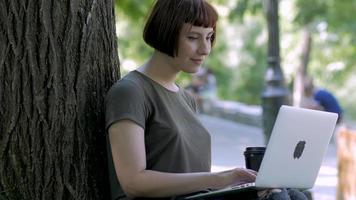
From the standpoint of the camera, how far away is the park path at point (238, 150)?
36.4ft

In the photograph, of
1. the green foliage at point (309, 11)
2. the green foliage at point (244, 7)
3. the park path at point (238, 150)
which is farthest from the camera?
the green foliage at point (309, 11)

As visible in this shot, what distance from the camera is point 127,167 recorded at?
9.91 ft

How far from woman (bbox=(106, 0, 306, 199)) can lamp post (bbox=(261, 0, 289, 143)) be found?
4.41 meters

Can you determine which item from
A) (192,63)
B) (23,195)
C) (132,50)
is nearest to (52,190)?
(23,195)

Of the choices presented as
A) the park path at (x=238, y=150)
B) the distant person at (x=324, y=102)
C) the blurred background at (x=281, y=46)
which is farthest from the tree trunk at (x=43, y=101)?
the distant person at (x=324, y=102)

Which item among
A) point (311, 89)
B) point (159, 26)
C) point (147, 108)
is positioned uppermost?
point (159, 26)

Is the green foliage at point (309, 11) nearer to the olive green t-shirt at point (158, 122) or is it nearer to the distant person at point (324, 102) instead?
the distant person at point (324, 102)

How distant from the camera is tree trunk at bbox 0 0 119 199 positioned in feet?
10.7

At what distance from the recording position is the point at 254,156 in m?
3.24

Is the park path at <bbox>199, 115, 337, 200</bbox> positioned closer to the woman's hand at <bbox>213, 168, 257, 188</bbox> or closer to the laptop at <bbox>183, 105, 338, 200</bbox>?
the laptop at <bbox>183, 105, 338, 200</bbox>

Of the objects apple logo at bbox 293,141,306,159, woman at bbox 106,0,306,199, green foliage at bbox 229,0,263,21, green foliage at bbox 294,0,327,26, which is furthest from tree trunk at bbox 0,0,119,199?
green foliage at bbox 294,0,327,26

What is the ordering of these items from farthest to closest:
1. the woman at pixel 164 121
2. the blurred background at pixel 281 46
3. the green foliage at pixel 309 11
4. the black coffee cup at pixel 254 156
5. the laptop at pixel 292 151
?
1. the green foliage at pixel 309 11
2. the blurred background at pixel 281 46
3. the black coffee cup at pixel 254 156
4. the woman at pixel 164 121
5. the laptop at pixel 292 151

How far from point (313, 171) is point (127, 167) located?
75 cm

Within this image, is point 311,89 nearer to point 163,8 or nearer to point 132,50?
point 163,8
